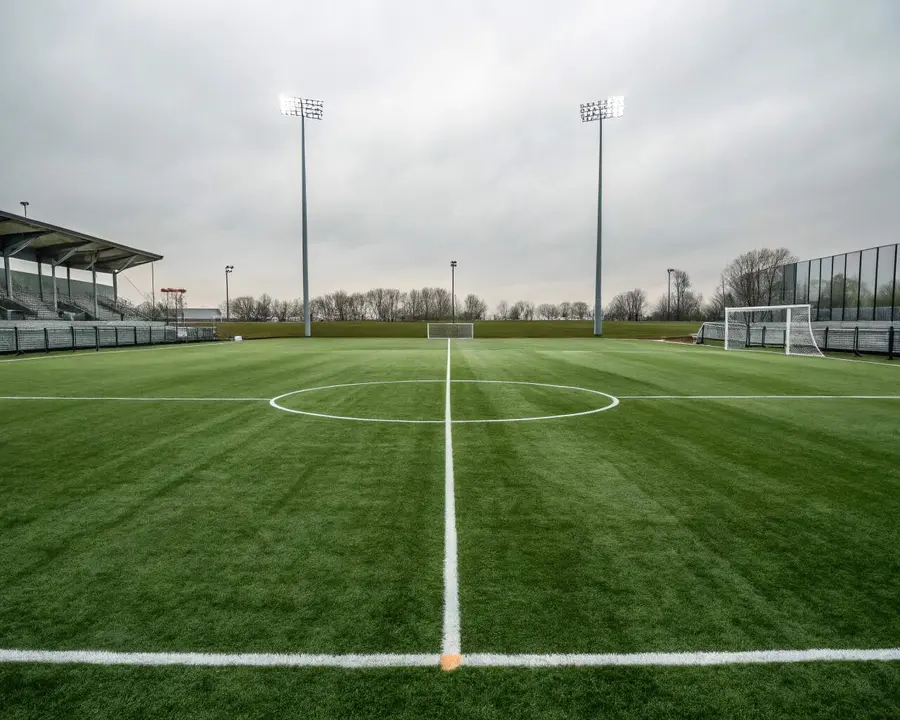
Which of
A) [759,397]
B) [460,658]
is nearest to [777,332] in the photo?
[759,397]

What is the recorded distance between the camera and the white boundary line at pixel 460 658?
2740 millimetres

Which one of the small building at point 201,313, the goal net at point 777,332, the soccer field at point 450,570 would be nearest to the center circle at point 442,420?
the soccer field at point 450,570

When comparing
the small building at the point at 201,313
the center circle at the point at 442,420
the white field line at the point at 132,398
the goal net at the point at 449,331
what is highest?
the small building at the point at 201,313

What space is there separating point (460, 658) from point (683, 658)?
1142 mm

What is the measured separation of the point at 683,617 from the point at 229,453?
576 cm

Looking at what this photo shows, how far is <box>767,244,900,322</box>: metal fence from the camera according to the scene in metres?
30.5

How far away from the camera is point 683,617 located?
3.16 meters

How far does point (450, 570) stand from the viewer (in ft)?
12.4

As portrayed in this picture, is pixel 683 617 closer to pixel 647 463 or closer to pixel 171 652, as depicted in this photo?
pixel 171 652

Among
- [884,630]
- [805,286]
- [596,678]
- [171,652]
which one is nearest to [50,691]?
[171,652]

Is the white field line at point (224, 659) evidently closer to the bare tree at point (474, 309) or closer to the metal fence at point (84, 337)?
the metal fence at point (84, 337)

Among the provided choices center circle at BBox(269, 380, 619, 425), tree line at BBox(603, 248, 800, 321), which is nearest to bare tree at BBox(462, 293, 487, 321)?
tree line at BBox(603, 248, 800, 321)

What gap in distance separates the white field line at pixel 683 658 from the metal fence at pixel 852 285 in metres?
35.0

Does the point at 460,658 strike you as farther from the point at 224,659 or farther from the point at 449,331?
the point at 449,331
